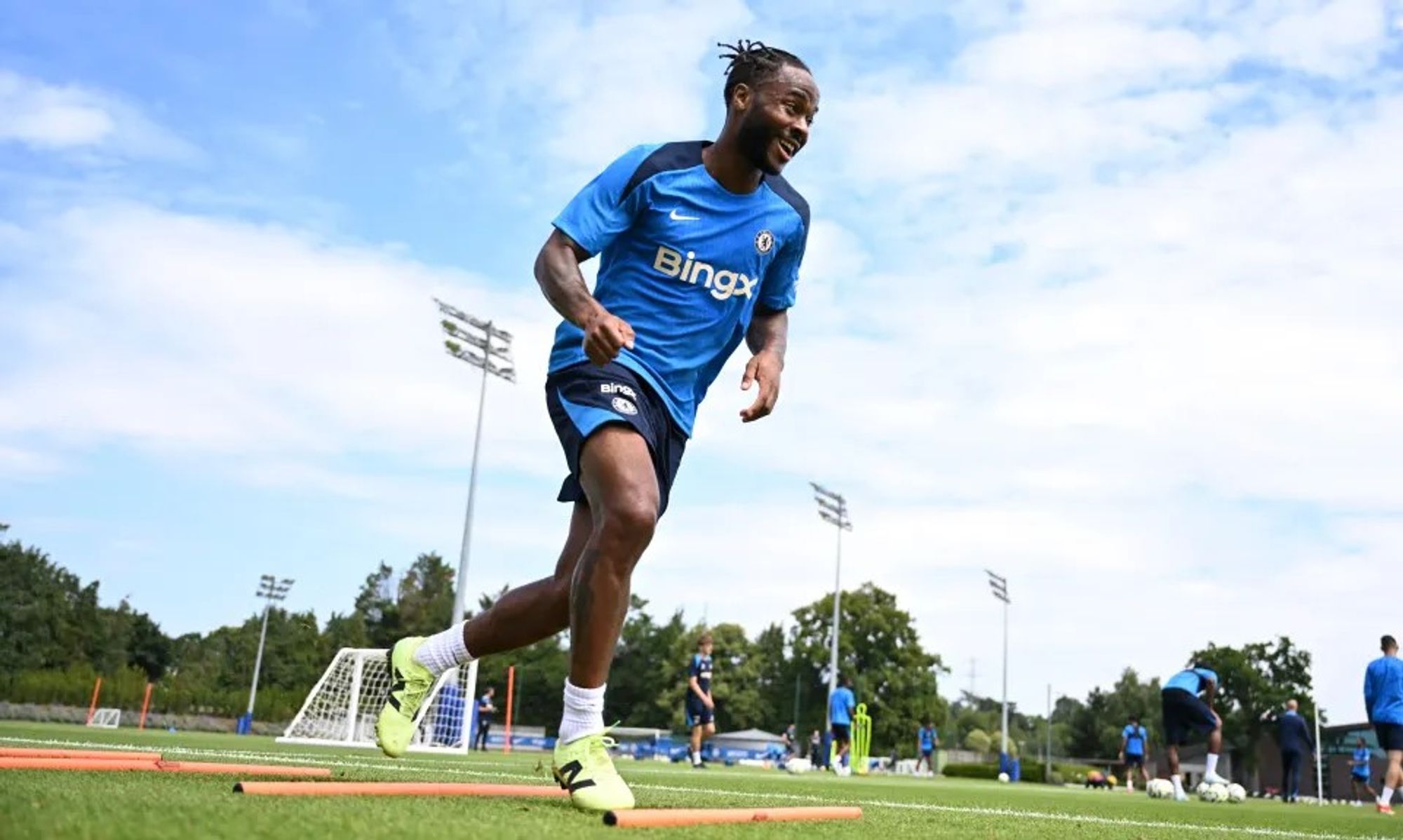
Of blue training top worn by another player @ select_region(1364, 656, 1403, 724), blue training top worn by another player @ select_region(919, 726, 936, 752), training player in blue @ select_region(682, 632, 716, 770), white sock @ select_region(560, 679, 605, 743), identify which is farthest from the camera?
blue training top worn by another player @ select_region(919, 726, 936, 752)

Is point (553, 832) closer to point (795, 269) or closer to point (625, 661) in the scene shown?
point (795, 269)

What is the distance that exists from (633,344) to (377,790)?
151 cm

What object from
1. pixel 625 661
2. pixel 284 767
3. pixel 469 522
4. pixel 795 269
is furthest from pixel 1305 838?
pixel 625 661

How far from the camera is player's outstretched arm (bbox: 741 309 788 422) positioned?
4.11 m

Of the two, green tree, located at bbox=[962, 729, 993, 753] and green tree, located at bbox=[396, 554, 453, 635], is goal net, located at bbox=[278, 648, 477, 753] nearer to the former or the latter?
green tree, located at bbox=[396, 554, 453, 635]

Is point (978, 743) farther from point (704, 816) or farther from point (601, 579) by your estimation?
point (704, 816)

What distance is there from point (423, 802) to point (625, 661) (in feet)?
287

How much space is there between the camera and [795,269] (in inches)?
174

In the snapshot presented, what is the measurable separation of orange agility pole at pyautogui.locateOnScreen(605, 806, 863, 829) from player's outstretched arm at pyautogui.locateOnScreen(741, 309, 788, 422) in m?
1.33

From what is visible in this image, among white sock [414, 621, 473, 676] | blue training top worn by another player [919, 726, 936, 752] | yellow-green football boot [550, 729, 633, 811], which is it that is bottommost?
blue training top worn by another player [919, 726, 936, 752]

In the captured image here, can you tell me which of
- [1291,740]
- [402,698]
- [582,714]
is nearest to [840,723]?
[1291,740]

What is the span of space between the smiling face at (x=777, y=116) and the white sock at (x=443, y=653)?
196 centimetres

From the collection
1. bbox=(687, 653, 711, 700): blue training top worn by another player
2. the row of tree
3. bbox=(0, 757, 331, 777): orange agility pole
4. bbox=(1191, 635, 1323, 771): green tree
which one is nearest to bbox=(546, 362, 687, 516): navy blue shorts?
bbox=(0, 757, 331, 777): orange agility pole

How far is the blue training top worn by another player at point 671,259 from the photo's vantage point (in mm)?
3793
